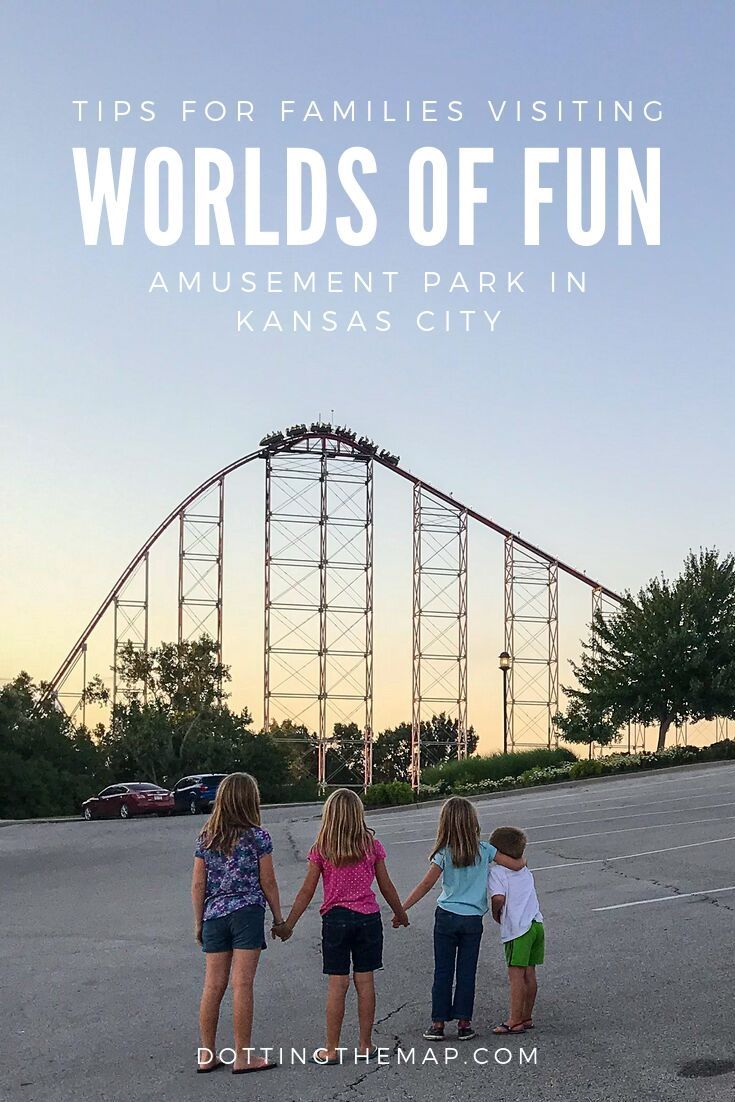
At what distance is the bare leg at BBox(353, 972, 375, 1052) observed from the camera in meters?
7.04

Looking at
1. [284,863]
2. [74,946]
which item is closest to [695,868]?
[284,863]

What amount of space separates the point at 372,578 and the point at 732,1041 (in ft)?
144

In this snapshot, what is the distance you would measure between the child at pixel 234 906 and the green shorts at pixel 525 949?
1.41 meters

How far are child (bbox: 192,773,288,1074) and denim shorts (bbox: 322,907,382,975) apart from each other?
283 millimetres

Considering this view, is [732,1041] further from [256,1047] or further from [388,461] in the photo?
[388,461]

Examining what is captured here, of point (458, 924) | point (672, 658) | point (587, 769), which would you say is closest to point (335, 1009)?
point (458, 924)

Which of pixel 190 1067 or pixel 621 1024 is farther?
pixel 621 1024

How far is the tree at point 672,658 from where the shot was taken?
1779 inches

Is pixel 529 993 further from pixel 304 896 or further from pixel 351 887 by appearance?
pixel 304 896

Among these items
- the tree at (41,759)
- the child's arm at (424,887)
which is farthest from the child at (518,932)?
the tree at (41,759)

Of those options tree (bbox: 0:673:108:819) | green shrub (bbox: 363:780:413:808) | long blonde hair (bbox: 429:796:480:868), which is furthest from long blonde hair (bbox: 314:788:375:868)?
tree (bbox: 0:673:108:819)

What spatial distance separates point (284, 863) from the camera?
1775 cm

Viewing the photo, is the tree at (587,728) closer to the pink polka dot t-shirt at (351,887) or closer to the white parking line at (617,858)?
the white parking line at (617,858)

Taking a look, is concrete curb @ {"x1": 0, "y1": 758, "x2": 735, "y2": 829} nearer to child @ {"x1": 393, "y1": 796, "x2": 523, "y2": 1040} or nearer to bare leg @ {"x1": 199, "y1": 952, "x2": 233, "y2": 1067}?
bare leg @ {"x1": 199, "y1": 952, "x2": 233, "y2": 1067}
